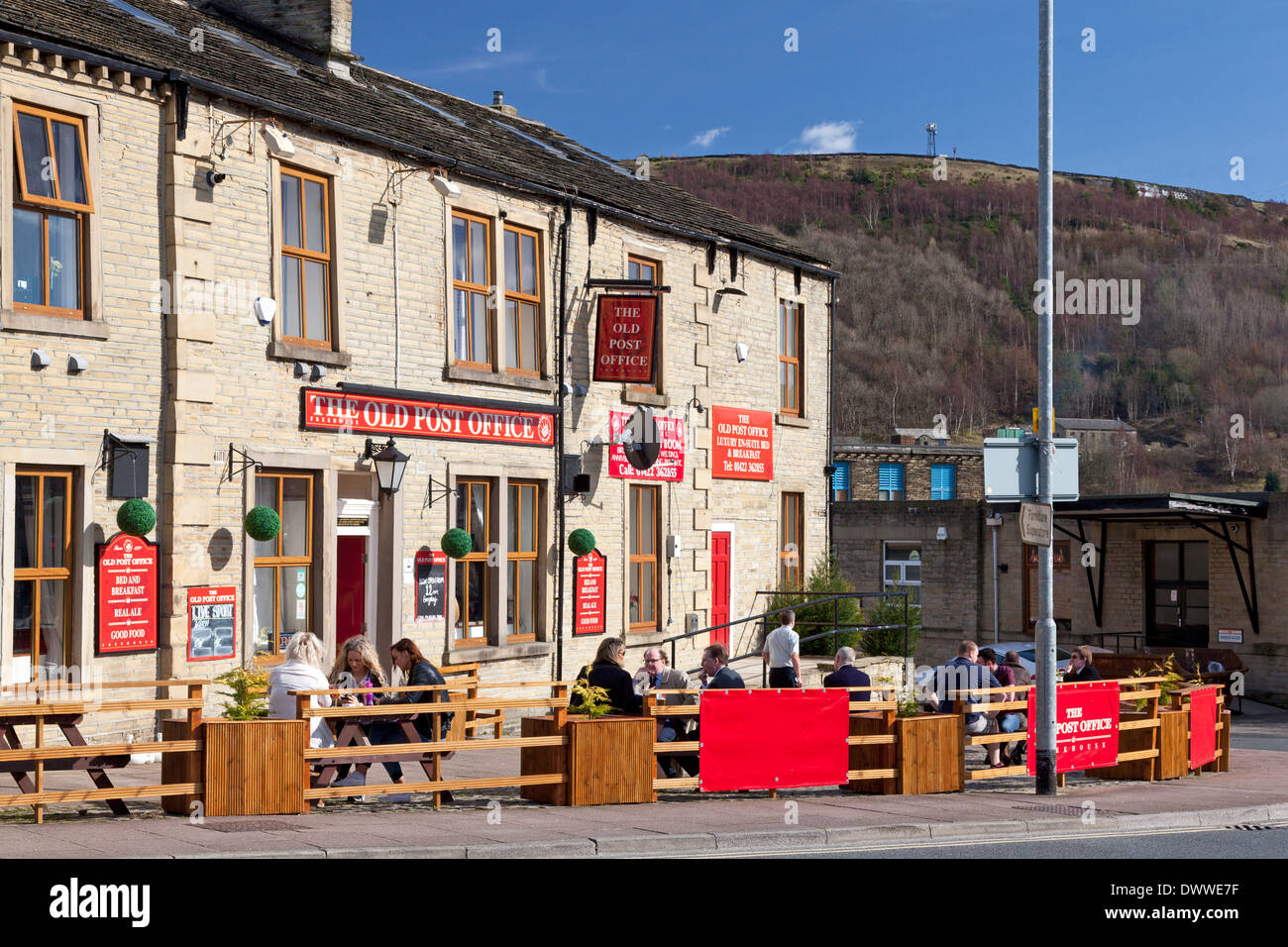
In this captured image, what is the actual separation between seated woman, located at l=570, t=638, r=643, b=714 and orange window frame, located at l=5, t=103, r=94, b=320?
19.7 ft

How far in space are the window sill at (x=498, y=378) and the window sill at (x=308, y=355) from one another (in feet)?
5.65

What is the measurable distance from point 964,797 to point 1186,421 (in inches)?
4030

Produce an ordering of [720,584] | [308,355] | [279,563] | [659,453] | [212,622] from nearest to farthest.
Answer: [212,622]
[279,563]
[308,355]
[659,453]
[720,584]

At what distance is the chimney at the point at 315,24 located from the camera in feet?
64.0

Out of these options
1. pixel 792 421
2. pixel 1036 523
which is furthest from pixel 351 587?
pixel 792 421

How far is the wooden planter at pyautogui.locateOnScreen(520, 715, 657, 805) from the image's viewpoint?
466 inches

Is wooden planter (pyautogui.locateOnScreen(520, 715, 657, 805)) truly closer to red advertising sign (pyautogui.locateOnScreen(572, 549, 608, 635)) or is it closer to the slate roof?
red advertising sign (pyautogui.locateOnScreen(572, 549, 608, 635))

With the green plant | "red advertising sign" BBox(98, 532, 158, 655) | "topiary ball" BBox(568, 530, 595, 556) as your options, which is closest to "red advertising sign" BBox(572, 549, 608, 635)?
"topiary ball" BBox(568, 530, 595, 556)

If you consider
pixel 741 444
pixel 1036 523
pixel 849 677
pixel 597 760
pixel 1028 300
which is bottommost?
pixel 597 760

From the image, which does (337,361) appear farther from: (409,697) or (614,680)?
(614,680)

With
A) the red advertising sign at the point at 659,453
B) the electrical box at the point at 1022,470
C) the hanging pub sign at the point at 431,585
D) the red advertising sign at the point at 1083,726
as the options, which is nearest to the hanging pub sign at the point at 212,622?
the hanging pub sign at the point at 431,585

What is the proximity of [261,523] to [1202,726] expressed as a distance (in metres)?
11.4

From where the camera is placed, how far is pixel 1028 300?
419 ft

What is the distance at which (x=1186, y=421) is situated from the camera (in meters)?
107
